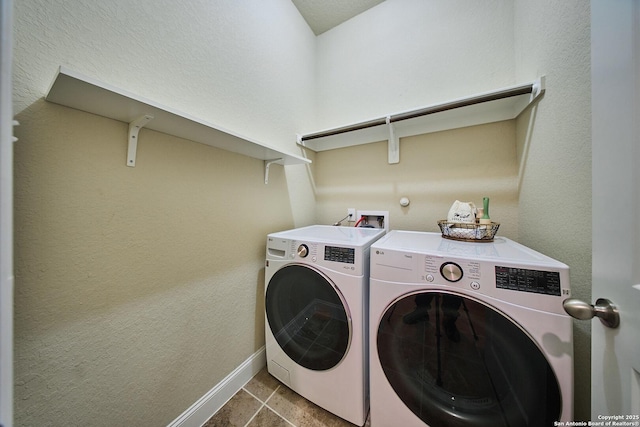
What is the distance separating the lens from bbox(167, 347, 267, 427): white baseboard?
959 millimetres

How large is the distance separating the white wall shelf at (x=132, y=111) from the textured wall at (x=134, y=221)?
0.04 m

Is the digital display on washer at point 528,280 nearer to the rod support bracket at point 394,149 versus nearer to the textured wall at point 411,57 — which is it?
the rod support bracket at point 394,149

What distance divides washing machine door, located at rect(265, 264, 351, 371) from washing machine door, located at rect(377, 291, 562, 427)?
208 millimetres

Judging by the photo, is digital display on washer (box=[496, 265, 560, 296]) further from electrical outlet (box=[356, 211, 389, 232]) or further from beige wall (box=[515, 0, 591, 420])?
electrical outlet (box=[356, 211, 389, 232])

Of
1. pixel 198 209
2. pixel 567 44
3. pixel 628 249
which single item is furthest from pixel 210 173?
pixel 567 44

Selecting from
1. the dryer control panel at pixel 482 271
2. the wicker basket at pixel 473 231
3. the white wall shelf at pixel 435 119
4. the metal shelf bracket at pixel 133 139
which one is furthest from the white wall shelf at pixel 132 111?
the wicker basket at pixel 473 231

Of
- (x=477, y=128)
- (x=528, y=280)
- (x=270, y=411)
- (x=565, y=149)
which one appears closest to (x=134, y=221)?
(x=270, y=411)

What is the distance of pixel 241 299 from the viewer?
1205 millimetres

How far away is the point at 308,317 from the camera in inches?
42.8

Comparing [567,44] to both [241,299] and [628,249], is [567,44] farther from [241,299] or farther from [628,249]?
[241,299]

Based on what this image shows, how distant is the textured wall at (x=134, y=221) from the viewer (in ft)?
1.99

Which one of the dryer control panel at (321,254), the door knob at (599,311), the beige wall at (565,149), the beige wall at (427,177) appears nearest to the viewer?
the door knob at (599,311)

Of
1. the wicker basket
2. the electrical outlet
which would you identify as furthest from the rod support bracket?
the wicker basket

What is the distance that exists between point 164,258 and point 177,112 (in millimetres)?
602
